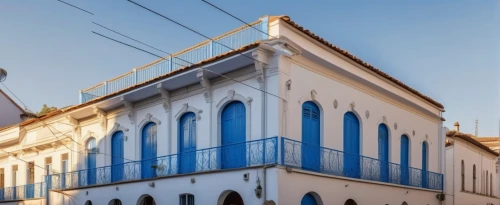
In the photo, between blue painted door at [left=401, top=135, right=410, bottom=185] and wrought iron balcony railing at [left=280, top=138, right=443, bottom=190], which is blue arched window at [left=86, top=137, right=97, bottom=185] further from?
blue painted door at [left=401, top=135, right=410, bottom=185]

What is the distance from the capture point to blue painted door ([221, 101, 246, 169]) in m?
14.4

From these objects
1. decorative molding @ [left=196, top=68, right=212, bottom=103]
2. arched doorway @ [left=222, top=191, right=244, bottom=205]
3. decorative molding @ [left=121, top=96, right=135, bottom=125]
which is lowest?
arched doorway @ [left=222, top=191, right=244, bottom=205]

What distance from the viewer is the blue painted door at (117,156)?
18.9 metres

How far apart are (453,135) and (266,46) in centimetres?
1304

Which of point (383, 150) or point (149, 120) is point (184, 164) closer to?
point (149, 120)

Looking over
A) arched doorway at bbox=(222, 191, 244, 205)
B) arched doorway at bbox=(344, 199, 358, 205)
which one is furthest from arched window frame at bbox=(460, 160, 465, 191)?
arched doorway at bbox=(222, 191, 244, 205)

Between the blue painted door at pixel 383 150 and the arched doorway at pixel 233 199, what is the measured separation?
5.30 m

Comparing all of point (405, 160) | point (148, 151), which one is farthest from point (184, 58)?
point (405, 160)

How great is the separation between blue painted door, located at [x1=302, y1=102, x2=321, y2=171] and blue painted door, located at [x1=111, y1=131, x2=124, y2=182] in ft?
24.2

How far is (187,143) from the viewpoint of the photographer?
54.3ft

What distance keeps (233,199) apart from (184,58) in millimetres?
4744

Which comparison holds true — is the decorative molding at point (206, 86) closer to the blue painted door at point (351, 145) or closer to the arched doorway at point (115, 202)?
the blue painted door at point (351, 145)

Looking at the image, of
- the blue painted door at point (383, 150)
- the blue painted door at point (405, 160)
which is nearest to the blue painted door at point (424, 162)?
the blue painted door at point (405, 160)

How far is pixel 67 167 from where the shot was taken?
A: 22438mm
